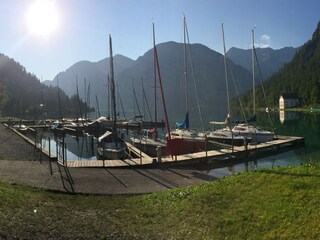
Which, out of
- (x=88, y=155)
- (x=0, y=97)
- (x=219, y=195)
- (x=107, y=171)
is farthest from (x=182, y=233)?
(x=0, y=97)

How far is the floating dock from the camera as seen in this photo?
93.0ft

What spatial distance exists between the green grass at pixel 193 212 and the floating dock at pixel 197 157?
36.0 feet

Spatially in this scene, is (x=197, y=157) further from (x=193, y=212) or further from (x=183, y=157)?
(x=193, y=212)

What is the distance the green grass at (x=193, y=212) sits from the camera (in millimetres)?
11156

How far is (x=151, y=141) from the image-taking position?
4759cm

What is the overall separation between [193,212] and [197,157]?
19573mm

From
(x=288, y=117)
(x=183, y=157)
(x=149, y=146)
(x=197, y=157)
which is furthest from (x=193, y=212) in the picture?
(x=288, y=117)

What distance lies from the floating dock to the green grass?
11.0m

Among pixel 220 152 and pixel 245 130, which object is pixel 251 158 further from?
pixel 245 130

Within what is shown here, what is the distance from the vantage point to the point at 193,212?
13453mm

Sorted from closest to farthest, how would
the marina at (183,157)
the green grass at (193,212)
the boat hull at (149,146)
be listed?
the green grass at (193,212) < the marina at (183,157) < the boat hull at (149,146)

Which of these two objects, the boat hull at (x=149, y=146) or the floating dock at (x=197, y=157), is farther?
the boat hull at (x=149, y=146)

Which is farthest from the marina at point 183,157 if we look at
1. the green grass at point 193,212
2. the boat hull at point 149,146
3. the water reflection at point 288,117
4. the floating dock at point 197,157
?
the water reflection at point 288,117

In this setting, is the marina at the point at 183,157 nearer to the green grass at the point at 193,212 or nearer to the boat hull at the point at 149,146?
the boat hull at the point at 149,146
